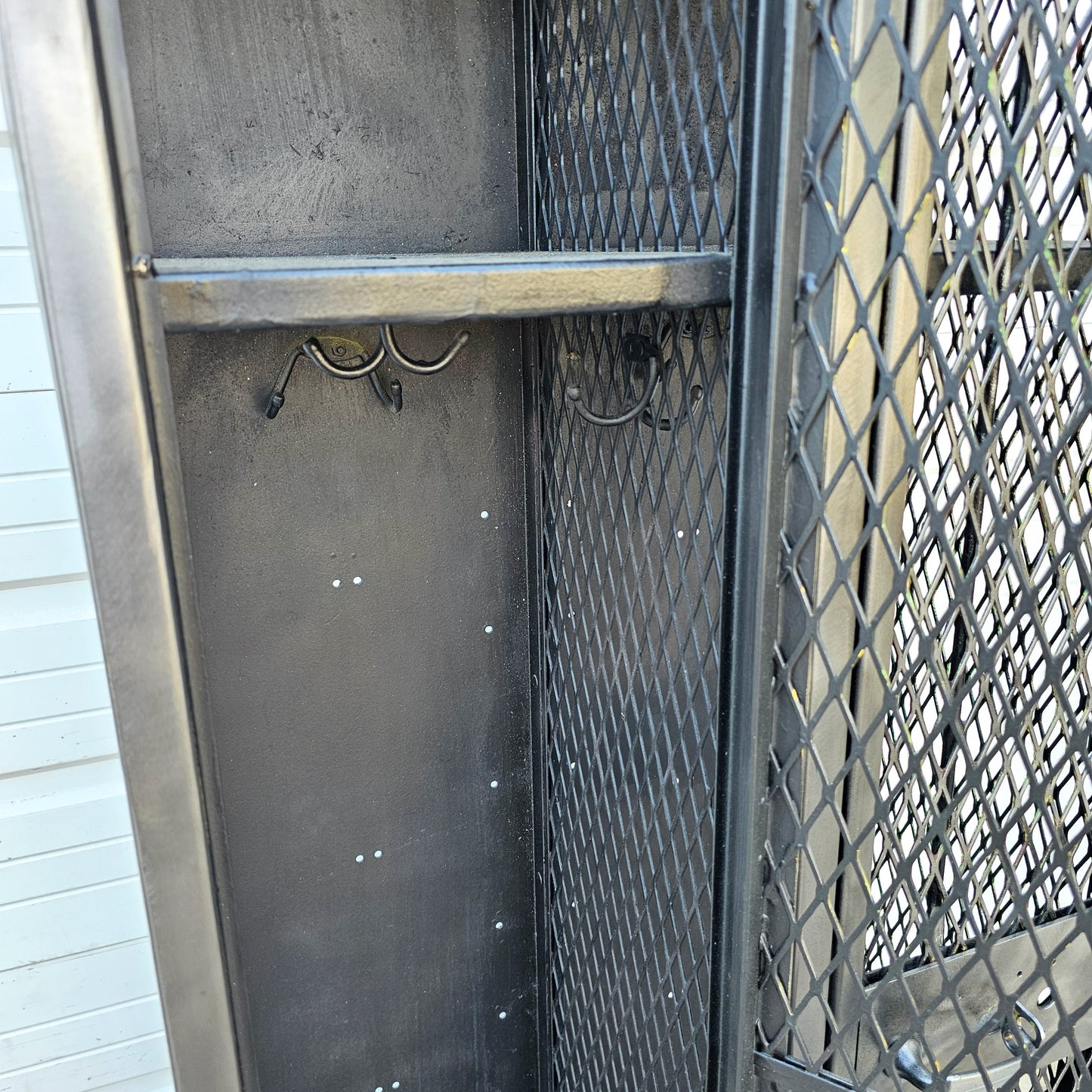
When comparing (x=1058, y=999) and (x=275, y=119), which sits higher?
(x=275, y=119)

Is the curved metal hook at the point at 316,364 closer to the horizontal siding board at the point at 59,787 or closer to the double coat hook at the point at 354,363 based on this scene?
the double coat hook at the point at 354,363

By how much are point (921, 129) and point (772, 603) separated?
0.47 meters

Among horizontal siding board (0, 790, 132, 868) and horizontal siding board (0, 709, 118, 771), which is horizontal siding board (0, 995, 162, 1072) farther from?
horizontal siding board (0, 709, 118, 771)

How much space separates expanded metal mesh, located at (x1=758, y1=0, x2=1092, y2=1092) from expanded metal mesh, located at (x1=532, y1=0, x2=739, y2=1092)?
6.6 inches

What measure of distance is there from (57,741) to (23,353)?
604 mm

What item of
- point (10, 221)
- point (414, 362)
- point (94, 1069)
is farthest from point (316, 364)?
point (94, 1069)

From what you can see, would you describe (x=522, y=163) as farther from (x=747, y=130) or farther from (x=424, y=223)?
(x=747, y=130)

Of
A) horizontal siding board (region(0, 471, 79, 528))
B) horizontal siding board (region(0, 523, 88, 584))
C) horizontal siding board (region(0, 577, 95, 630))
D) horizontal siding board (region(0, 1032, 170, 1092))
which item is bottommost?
horizontal siding board (region(0, 1032, 170, 1092))

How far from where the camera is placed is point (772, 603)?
98cm

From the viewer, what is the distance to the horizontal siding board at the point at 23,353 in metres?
1.25

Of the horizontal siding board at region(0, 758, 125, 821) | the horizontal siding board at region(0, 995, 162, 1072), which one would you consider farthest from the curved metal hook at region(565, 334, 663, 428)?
the horizontal siding board at region(0, 995, 162, 1072)

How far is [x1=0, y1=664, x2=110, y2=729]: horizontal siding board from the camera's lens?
4.57 feet

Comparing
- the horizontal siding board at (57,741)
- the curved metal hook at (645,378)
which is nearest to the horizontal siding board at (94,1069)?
the horizontal siding board at (57,741)

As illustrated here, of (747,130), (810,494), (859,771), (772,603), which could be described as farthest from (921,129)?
(859,771)
